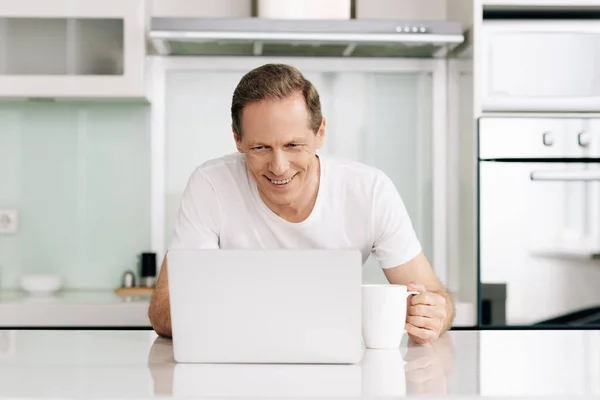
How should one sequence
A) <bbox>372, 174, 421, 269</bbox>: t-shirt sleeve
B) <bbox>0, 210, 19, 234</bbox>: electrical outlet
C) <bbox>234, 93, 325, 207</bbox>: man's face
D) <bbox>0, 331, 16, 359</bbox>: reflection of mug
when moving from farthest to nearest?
<bbox>0, 210, 19, 234</bbox>: electrical outlet
<bbox>372, 174, 421, 269</bbox>: t-shirt sleeve
<bbox>234, 93, 325, 207</bbox>: man's face
<bbox>0, 331, 16, 359</bbox>: reflection of mug

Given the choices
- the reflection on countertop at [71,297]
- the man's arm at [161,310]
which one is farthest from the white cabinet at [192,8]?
the man's arm at [161,310]

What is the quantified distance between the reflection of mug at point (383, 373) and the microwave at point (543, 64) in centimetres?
150

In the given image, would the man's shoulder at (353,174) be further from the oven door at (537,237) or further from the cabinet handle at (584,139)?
the cabinet handle at (584,139)

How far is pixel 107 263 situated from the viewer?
310cm

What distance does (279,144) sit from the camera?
5.69 ft

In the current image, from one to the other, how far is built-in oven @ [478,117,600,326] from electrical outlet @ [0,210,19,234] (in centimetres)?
172

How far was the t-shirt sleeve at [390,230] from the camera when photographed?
6.44ft

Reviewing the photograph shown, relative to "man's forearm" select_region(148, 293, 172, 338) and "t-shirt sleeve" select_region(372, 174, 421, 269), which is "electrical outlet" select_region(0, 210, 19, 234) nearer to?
"man's forearm" select_region(148, 293, 172, 338)

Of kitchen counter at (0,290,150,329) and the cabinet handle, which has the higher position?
the cabinet handle

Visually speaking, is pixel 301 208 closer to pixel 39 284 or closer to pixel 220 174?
pixel 220 174

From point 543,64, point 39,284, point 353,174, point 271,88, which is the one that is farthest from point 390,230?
point 39,284

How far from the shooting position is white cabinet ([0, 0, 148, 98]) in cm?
273

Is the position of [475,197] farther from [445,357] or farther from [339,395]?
[339,395]

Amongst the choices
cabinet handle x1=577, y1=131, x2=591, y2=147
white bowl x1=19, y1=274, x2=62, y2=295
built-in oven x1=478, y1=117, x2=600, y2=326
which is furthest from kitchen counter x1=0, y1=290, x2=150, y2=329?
cabinet handle x1=577, y1=131, x2=591, y2=147
